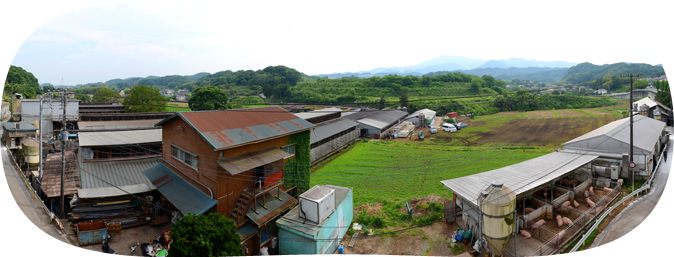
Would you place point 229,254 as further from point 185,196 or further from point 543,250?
point 543,250

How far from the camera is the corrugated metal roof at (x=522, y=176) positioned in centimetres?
1283

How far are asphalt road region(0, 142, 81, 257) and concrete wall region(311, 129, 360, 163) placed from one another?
1723 cm

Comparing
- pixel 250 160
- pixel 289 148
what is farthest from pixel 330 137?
pixel 250 160

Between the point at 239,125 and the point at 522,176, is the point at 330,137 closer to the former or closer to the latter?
the point at 239,125

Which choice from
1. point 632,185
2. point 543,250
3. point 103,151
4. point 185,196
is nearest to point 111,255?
point 185,196

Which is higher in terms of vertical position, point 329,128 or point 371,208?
point 329,128

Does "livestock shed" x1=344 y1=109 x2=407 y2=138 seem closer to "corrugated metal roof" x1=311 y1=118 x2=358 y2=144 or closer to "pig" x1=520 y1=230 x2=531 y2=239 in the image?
"corrugated metal roof" x1=311 y1=118 x2=358 y2=144

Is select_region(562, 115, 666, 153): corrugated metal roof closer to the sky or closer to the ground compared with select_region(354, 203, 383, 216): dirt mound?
closer to the sky

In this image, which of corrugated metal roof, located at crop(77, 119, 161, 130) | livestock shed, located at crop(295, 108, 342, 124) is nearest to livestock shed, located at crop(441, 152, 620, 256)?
livestock shed, located at crop(295, 108, 342, 124)

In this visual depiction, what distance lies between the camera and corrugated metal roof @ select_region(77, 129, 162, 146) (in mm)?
19219

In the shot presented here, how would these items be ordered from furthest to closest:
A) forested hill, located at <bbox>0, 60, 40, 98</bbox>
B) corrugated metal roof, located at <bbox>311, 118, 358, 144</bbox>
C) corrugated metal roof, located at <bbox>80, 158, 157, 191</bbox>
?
forested hill, located at <bbox>0, 60, 40, 98</bbox> → corrugated metal roof, located at <bbox>311, 118, 358, 144</bbox> → corrugated metal roof, located at <bbox>80, 158, 157, 191</bbox>

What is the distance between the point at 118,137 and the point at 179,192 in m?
10.4

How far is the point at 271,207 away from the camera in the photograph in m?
13.3

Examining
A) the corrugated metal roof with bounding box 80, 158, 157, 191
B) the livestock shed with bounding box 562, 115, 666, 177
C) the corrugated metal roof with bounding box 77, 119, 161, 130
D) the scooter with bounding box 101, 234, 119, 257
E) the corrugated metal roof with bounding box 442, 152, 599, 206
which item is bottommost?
the scooter with bounding box 101, 234, 119, 257
